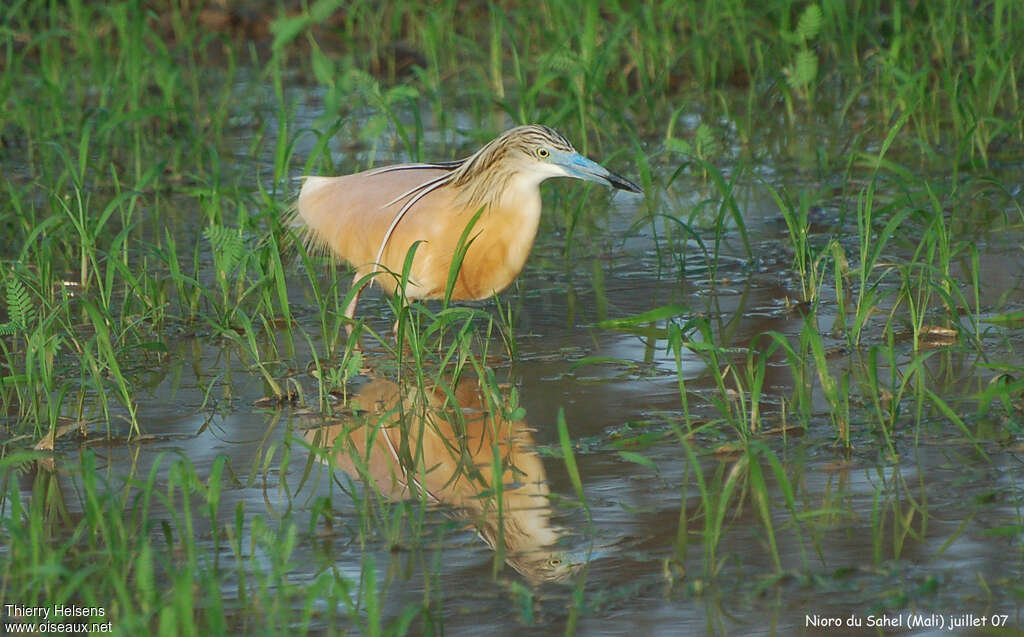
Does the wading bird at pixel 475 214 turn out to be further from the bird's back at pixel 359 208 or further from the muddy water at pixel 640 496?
the muddy water at pixel 640 496

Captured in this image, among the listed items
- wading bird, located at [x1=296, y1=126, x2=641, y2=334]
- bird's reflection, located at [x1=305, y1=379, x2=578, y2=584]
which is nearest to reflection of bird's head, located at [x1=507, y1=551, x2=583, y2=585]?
bird's reflection, located at [x1=305, y1=379, x2=578, y2=584]

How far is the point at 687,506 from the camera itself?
3957 mm

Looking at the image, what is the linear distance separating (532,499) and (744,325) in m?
1.80

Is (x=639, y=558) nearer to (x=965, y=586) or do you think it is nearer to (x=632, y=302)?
(x=965, y=586)

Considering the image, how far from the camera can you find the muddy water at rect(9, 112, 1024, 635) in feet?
11.2

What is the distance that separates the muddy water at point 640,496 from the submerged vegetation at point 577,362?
1 cm

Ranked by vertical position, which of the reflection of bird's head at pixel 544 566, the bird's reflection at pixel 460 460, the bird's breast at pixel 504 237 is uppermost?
the bird's breast at pixel 504 237

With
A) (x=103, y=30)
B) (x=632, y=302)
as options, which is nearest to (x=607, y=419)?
(x=632, y=302)

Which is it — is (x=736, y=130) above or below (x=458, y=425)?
above

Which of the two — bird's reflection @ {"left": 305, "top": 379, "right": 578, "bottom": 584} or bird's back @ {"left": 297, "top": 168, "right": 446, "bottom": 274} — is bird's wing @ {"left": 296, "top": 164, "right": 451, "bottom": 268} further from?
bird's reflection @ {"left": 305, "top": 379, "right": 578, "bottom": 584}

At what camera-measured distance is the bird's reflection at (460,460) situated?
3.80 metres

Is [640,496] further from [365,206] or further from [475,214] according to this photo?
[365,206]

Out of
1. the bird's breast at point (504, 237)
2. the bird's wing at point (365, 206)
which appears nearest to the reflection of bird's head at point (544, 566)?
the bird's breast at point (504, 237)

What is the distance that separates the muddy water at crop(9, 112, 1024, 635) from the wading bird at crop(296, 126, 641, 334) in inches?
12.8
